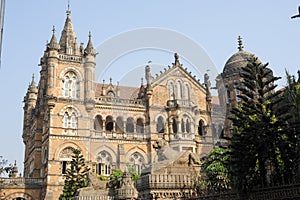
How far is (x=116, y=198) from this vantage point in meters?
13.9

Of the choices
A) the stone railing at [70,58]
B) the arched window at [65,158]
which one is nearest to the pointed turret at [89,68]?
the stone railing at [70,58]

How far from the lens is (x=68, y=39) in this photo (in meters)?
42.8

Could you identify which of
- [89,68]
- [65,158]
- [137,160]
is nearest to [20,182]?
[65,158]

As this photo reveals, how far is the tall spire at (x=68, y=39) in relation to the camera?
41969 millimetres

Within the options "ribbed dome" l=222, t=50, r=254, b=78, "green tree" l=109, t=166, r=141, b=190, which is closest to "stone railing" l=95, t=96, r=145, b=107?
"ribbed dome" l=222, t=50, r=254, b=78

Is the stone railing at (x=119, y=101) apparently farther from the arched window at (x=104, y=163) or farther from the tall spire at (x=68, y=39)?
the tall spire at (x=68, y=39)

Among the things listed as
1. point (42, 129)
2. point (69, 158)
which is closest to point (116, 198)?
point (69, 158)

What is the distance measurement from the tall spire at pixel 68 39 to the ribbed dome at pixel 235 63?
1798 centimetres

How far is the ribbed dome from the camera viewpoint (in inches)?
1578

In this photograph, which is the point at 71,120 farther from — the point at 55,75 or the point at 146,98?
the point at 146,98

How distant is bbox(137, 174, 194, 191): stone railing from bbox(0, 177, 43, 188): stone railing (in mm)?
27253

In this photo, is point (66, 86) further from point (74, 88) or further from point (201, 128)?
point (201, 128)

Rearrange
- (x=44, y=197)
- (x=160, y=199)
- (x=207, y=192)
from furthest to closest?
(x=44, y=197) < (x=160, y=199) < (x=207, y=192)

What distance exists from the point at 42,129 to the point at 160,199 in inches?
1246
